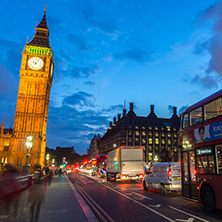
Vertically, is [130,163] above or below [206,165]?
above

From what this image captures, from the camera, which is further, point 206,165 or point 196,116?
point 196,116

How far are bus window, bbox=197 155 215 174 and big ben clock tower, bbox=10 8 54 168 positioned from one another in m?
81.9

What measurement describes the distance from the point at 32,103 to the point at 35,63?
18340 millimetres

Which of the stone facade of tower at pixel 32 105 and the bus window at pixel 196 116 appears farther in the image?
the stone facade of tower at pixel 32 105

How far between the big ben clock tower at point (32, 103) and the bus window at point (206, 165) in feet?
269

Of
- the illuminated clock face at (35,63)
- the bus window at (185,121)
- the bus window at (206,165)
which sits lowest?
the bus window at (206,165)

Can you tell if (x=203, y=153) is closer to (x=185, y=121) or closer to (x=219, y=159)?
(x=219, y=159)

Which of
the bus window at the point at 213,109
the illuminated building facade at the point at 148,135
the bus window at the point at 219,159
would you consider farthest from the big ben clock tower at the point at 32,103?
the bus window at the point at 219,159

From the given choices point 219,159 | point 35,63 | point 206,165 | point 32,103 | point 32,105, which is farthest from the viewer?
point 35,63

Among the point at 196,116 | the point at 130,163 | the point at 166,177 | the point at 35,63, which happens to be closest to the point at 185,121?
the point at 196,116

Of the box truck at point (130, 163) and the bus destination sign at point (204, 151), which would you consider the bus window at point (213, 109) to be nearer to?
the bus destination sign at point (204, 151)

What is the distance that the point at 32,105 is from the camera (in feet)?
297

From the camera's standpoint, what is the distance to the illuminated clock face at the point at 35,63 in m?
94.6

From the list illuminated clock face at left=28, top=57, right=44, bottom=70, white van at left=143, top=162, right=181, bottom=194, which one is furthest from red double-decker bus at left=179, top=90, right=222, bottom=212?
illuminated clock face at left=28, top=57, right=44, bottom=70
